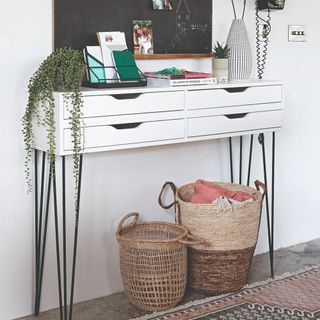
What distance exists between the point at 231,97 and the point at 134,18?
584 mm

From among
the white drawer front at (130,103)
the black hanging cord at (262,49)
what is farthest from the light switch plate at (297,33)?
the white drawer front at (130,103)

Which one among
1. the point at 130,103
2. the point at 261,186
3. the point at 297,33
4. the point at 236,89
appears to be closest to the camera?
the point at 130,103

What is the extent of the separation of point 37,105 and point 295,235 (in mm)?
2053

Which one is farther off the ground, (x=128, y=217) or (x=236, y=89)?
(x=236, y=89)

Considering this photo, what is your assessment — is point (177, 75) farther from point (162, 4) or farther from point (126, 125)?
point (162, 4)

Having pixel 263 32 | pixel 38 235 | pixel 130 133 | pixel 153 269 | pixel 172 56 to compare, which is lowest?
pixel 153 269

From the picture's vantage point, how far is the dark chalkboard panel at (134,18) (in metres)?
2.84

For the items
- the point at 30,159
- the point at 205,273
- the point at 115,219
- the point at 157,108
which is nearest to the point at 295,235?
the point at 205,273

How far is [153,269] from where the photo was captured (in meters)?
2.92

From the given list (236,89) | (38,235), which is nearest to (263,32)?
(236,89)

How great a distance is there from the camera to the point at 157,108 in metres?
2.82

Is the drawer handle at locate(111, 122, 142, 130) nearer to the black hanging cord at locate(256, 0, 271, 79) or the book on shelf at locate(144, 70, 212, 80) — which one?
the book on shelf at locate(144, 70, 212, 80)

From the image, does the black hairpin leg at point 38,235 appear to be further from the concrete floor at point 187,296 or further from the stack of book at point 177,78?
the stack of book at point 177,78

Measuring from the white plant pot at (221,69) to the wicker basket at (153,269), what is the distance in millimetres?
775
